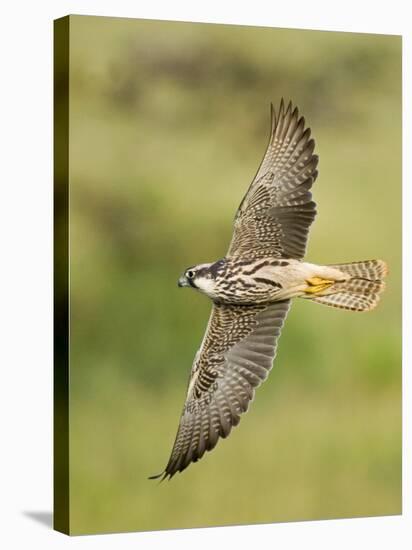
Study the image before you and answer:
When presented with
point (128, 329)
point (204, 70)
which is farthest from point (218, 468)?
point (204, 70)

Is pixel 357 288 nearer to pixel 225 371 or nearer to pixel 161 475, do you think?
pixel 225 371

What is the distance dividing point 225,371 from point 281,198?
102 cm

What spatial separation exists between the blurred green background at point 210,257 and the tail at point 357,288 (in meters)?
0.06

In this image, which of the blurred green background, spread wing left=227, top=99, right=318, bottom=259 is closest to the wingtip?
the blurred green background

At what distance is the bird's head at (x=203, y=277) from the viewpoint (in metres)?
8.30

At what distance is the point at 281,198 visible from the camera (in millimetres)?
8570

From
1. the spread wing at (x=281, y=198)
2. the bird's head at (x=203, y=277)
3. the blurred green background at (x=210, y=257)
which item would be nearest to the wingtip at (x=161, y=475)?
the blurred green background at (x=210, y=257)

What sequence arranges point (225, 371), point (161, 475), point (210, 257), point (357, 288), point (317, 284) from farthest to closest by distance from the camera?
point (357, 288)
point (317, 284)
point (225, 371)
point (210, 257)
point (161, 475)

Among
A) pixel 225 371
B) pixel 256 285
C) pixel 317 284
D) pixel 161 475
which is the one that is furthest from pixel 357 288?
pixel 161 475

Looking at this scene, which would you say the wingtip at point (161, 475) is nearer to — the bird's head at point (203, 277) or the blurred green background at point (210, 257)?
the blurred green background at point (210, 257)

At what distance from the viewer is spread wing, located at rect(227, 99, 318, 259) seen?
848cm

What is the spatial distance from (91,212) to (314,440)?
1885 mm

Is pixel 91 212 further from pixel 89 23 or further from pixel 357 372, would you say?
pixel 357 372

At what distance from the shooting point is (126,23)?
813cm
